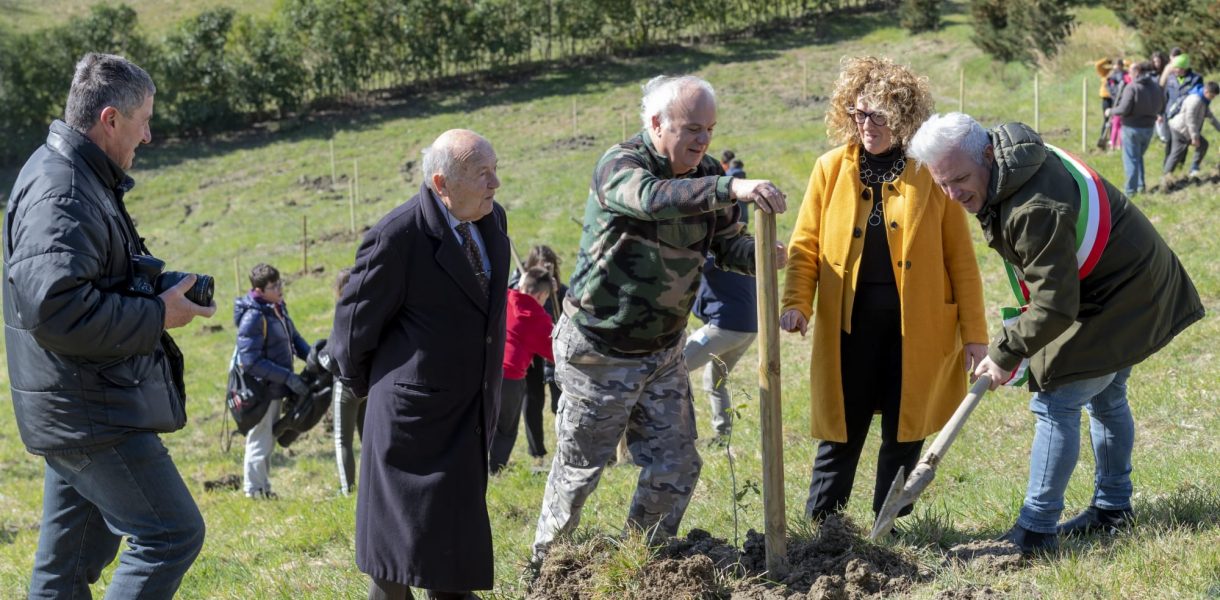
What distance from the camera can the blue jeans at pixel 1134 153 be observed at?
1451 centimetres

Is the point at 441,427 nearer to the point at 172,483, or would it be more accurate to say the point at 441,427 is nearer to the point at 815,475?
the point at 172,483

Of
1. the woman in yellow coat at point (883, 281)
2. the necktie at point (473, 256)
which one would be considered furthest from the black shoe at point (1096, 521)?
the necktie at point (473, 256)

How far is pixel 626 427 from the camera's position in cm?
470

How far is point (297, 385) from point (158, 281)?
5.07 m

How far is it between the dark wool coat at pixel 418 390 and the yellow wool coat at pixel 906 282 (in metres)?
1.57

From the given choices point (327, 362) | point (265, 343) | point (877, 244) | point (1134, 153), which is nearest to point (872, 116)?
point (877, 244)

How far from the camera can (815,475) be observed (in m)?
5.16

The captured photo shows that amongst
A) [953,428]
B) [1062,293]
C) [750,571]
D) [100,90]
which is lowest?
[750,571]

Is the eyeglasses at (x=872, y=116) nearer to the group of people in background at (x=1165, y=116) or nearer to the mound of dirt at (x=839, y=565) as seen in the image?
the mound of dirt at (x=839, y=565)

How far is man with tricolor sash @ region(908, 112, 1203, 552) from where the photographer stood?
13.1 ft

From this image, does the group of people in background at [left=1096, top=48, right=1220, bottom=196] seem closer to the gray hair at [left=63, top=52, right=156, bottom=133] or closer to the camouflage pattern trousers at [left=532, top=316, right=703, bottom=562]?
the camouflage pattern trousers at [left=532, top=316, right=703, bottom=562]

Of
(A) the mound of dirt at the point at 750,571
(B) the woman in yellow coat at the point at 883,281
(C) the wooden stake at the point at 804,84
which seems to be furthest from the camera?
(C) the wooden stake at the point at 804,84

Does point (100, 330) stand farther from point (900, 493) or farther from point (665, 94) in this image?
point (900, 493)

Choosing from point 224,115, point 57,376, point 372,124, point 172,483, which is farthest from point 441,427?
point 224,115
